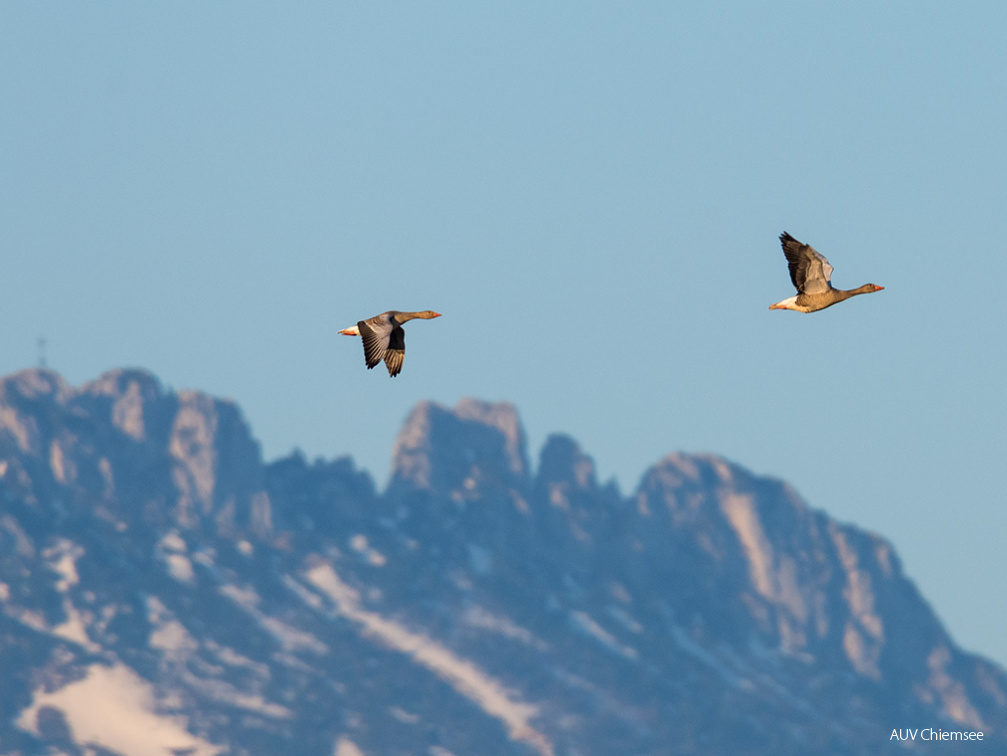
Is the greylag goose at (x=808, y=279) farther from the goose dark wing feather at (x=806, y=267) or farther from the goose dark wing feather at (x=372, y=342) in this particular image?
the goose dark wing feather at (x=372, y=342)

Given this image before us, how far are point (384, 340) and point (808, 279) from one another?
68.2 ft

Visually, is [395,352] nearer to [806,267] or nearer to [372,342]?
[372,342]

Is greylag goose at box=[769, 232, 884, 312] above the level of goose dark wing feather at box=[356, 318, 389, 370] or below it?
above

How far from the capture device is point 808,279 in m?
104

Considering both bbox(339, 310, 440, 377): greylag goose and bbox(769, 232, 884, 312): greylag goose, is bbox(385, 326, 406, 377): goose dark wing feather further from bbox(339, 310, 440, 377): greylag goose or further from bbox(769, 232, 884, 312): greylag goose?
bbox(769, 232, 884, 312): greylag goose

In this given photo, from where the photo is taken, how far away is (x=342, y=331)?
346 feet

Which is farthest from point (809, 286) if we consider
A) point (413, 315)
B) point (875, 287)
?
point (413, 315)

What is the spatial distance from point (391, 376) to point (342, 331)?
7.18 m

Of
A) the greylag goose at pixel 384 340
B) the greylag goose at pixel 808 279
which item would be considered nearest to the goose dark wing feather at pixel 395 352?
the greylag goose at pixel 384 340

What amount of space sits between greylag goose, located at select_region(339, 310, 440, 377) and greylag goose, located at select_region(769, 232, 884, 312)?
1844 cm

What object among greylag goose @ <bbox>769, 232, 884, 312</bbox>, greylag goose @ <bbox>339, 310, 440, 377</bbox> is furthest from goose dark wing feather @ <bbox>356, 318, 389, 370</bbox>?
greylag goose @ <bbox>769, 232, 884, 312</bbox>

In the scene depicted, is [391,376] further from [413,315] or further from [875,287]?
[875,287]

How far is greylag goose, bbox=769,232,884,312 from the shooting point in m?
102

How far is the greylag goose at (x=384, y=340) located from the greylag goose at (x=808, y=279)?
18.4 metres
